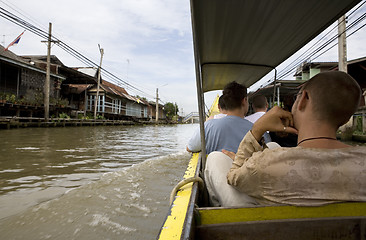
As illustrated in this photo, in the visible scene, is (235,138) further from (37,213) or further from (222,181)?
(37,213)

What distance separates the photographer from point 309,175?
0.97 meters

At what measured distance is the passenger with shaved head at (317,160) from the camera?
961 mm

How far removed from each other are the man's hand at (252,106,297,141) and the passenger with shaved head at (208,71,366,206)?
0.06m

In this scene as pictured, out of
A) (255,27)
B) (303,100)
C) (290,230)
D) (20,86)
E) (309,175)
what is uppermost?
(20,86)

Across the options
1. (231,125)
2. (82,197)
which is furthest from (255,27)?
(82,197)

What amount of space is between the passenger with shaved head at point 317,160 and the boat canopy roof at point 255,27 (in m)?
0.92

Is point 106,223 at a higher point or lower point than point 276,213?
lower

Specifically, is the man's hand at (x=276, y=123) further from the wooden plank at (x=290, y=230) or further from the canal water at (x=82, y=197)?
the canal water at (x=82, y=197)

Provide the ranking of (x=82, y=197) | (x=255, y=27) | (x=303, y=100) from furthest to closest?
(x=82, y=197), (x=255, y=27), (x=303, y=100)

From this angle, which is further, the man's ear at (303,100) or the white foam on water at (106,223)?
the white foam on water at (106,223)

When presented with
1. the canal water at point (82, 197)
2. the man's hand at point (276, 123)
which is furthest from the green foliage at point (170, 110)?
the man's hand at point (276, 123)

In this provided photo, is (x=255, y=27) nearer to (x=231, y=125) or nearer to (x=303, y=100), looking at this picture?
(x=231, y=125)

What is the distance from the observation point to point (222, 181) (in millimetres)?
1411

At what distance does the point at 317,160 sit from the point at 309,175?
0.23ft
